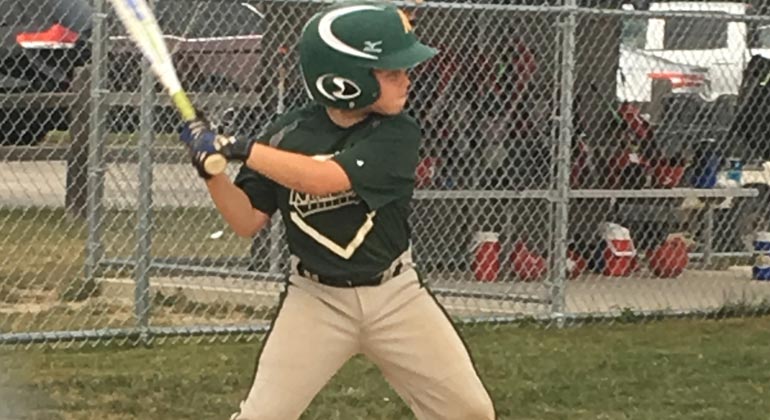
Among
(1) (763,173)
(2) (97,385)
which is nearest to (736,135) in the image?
(1) (763,173)

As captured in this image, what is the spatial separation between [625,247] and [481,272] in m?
1.21

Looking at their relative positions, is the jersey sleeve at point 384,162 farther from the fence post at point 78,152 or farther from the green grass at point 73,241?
the fence post at point 78,152

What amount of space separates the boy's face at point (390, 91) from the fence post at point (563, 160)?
4417 mm

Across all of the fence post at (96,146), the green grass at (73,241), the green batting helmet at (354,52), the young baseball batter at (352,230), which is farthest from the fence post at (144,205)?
the green batting helmet at (354,52)

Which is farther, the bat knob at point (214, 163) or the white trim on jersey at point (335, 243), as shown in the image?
the white trim on jersey at point (335, 243)

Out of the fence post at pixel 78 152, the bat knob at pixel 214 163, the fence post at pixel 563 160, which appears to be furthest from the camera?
the fence post at pixel 78 152

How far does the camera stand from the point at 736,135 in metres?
11.3

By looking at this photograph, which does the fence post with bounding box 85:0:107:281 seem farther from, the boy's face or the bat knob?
the bat knob

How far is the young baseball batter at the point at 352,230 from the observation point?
4.27 metres

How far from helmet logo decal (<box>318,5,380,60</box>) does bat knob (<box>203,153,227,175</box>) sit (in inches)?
22.8

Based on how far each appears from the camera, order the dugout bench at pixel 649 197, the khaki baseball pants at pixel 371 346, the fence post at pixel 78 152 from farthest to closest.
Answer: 1. the fence post at pixel 78 152
2. the dugout bench at pixel 649 197
3. the khaki baseball pants at pixel 371 346

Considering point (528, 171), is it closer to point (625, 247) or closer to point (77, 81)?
point (625, 247)

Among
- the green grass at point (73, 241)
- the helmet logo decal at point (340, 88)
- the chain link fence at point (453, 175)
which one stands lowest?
the green grass at point (73, 241)

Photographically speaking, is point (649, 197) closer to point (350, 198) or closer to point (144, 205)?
point (144, 205)
